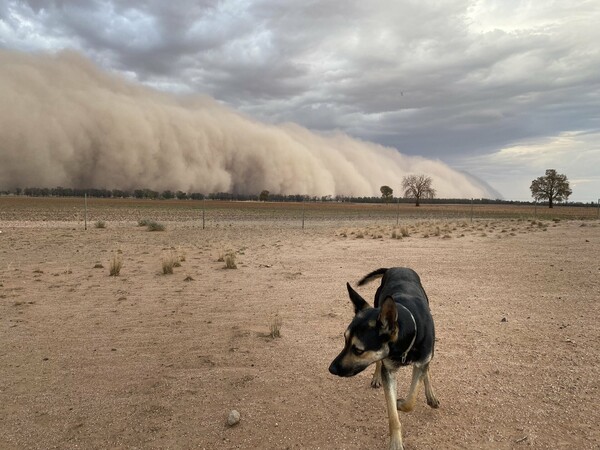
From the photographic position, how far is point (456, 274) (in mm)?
13203

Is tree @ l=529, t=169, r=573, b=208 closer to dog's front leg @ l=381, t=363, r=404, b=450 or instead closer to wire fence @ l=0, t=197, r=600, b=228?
wire fence @ l=0, t=197, r=600, b=228

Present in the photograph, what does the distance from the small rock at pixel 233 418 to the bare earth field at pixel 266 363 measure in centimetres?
5

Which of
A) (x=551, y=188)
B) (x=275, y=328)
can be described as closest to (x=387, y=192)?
(x=551, y=188)

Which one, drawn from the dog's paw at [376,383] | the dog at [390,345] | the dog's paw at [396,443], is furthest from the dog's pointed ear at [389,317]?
the dog's paw at [376,383]

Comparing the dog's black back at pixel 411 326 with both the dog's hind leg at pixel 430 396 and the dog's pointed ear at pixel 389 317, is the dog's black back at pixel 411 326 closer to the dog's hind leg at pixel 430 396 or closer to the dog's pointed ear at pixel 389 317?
the dog's pointed ear at pixel 389 317

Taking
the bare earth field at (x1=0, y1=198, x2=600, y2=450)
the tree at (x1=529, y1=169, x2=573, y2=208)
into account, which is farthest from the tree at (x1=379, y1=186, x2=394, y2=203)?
the bare earth field at (x1=0, y1=198, x2=600, y2=450)

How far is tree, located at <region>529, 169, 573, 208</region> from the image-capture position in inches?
3656

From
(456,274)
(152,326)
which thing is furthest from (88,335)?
(456,274)

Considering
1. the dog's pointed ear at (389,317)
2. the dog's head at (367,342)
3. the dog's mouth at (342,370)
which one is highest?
the dog's pointed ear at (389,317)

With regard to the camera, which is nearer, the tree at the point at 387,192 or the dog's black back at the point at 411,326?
the dog's black back at the point at 411,326

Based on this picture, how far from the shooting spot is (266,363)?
5969 mm

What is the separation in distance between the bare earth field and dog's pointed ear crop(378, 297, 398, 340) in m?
1.20

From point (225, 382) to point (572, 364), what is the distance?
14.9 feet

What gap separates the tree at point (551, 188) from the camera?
9288cm
